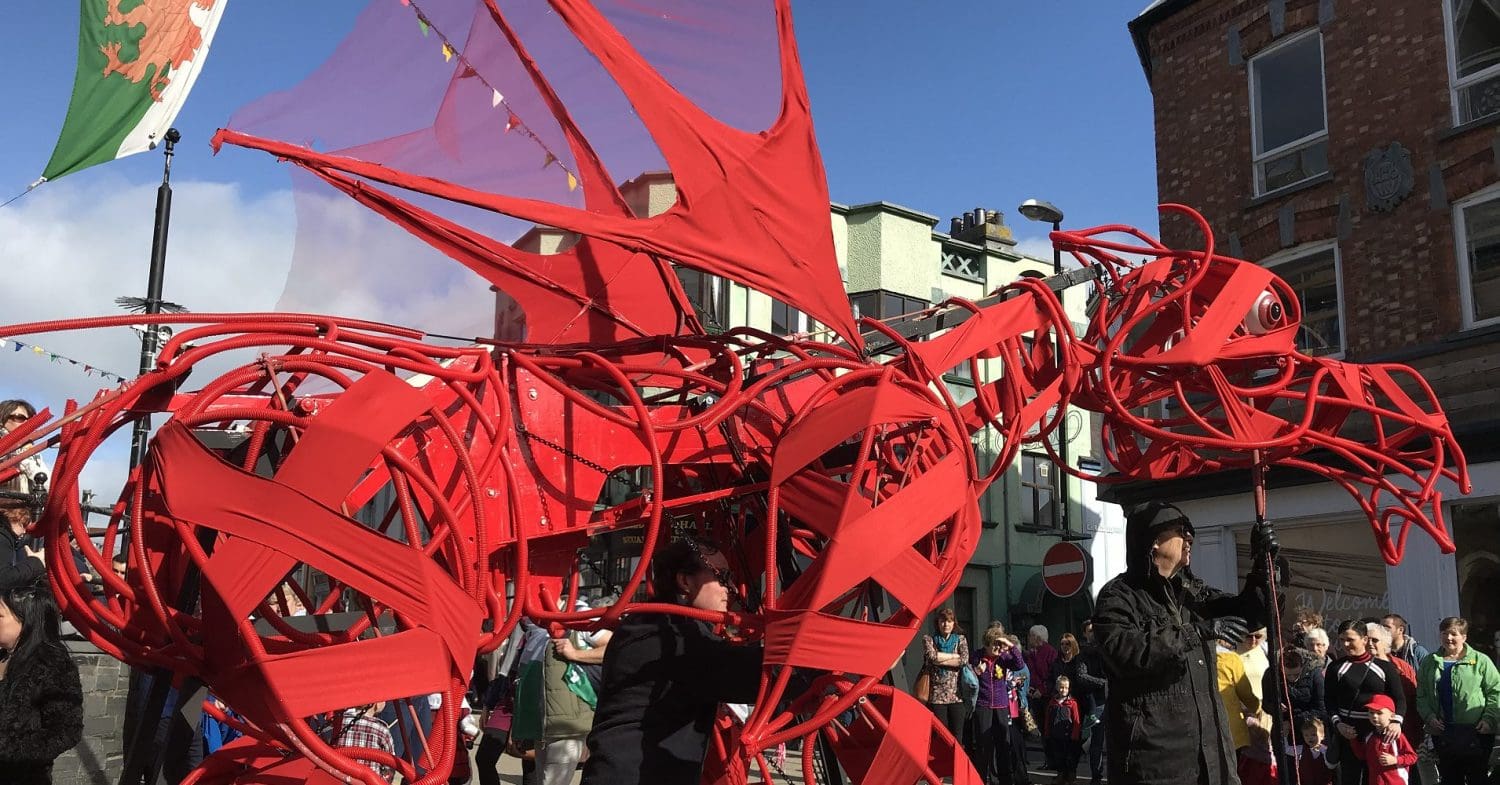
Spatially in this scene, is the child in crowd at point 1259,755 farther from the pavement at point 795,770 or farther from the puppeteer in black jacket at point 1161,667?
the puppeteer in black jacket at point 1161,667

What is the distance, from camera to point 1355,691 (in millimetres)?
7902

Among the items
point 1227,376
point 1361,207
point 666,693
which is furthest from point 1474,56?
point 666,693

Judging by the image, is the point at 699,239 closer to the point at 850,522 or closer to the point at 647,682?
the point at 850,522

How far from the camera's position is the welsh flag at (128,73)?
4.48m

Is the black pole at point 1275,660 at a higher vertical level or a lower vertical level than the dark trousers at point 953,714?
higher

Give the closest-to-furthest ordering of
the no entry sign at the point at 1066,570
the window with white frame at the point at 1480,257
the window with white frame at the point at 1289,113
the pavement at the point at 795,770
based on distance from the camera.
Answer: the pavement at the point at 795,770 → the no entry sign at the point at 1066,570 → the window with white frame at the point at 1480,257 → the window with white frame at the point at 1289,113

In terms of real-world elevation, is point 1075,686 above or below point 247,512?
below

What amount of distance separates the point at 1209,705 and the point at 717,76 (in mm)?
2919

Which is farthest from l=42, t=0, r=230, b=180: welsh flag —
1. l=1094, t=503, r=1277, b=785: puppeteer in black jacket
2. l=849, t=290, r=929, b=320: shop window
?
l=849, t=290, r=929, b=320: shop window

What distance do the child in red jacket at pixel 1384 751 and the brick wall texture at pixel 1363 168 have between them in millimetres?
5730

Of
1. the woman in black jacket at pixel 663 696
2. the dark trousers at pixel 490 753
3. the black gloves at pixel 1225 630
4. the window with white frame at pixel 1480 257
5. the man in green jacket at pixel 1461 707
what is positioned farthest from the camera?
the window with white frame at pixel 1480 257

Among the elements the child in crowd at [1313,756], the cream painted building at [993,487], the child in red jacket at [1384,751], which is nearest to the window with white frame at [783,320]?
the cream painted building at [993,487]

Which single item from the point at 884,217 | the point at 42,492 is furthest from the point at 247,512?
the point at 884,217

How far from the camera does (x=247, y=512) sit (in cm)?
297
